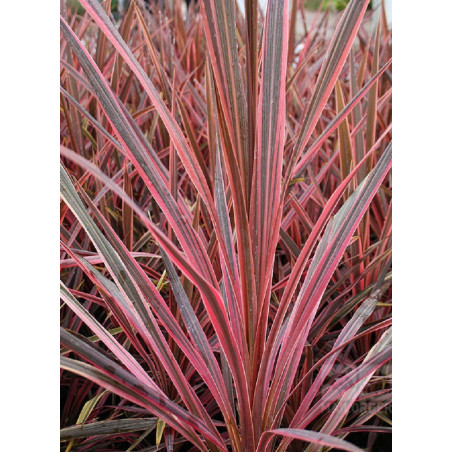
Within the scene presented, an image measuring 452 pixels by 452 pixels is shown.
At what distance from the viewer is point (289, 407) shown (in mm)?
465

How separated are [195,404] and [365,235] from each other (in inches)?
13.3

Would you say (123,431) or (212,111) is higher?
(212,111)

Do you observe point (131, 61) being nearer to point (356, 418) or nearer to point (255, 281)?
point (255, 281)

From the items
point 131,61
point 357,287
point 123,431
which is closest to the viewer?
point 131,61

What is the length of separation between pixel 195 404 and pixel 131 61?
0.28 meters

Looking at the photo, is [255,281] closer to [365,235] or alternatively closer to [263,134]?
[263,134]

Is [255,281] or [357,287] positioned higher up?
[255,281]

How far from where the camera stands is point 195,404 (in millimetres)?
404

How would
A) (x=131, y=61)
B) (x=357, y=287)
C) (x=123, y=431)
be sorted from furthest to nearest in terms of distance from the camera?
1. (x=357, y=287)
2. (x=123, y=431)
3. (x=131, y=61)

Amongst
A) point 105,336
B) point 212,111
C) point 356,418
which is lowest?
point 356,418

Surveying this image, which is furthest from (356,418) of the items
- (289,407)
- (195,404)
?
(195,404)
